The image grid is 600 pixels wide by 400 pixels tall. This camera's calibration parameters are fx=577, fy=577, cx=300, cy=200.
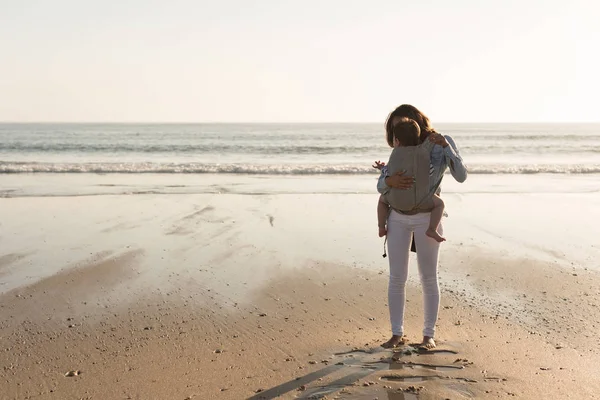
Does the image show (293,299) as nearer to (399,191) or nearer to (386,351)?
(386,351)

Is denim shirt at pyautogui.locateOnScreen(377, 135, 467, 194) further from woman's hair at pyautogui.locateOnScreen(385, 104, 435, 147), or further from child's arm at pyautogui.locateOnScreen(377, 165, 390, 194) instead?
child's arm at pyautogui.locateOnScreen(377, 165, 390, 194)

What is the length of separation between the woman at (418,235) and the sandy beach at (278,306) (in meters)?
0.22

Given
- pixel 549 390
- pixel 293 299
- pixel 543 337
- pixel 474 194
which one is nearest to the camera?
pixel 549 390

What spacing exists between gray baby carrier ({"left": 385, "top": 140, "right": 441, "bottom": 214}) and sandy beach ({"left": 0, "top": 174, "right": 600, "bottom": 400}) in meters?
1.05

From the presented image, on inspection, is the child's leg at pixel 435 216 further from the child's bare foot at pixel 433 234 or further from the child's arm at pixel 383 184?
the child's arm at pixel 383 184

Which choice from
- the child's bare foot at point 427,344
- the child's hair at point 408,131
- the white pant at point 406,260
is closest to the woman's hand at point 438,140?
the child's hair at point 408,131

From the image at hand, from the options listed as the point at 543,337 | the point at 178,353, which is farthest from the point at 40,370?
the point at 543,337

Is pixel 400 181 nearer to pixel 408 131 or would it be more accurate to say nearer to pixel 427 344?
pixel 408 131

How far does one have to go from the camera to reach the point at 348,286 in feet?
19.5

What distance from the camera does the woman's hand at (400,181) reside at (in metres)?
3.98

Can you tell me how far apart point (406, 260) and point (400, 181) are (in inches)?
24.5

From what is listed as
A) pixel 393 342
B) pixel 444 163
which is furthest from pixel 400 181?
pixel 393 342

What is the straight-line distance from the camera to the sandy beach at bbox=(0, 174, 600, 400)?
3.69 meters

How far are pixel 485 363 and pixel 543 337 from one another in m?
0.84
